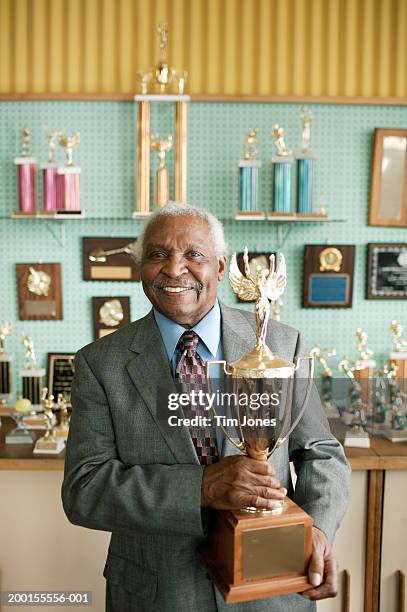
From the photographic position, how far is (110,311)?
10.4 feet

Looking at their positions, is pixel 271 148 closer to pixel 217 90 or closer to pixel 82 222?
pixel 217 90

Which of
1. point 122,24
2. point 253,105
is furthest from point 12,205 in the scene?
point 253,105

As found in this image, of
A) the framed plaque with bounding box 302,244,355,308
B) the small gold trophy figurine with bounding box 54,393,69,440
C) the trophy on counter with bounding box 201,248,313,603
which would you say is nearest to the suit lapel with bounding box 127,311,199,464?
the trophy on counter with bounding box 201,248,313,603

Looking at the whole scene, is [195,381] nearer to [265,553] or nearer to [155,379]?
[155,379]

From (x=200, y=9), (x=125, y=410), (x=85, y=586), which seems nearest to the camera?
(x=125, y=410)

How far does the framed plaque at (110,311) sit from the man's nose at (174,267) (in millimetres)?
1852

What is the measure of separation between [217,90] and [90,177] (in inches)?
31.0

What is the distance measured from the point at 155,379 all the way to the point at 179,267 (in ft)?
0.83

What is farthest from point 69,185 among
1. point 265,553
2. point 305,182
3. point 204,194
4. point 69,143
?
point 265,553

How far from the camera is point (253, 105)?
3.09m

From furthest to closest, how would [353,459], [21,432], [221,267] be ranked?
1. [21,432]
2. [353,459]
3. [221,267]

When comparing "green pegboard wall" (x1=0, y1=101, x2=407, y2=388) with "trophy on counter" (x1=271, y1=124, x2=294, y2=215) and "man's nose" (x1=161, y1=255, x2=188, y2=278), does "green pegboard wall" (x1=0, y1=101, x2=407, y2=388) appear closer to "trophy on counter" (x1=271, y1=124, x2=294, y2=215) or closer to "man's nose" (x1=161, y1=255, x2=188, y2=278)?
"trophy on counter" (x1=271, y1=124, x2=294, y2=215)

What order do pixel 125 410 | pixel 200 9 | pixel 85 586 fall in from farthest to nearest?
pixel 200 9 → pixel 85 586 → pixel 125 410

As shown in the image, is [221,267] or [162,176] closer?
[221,267]
